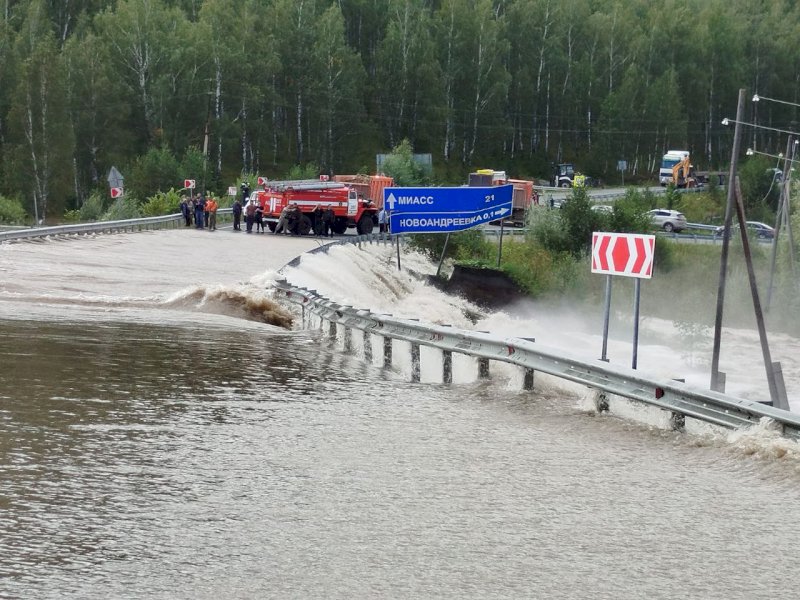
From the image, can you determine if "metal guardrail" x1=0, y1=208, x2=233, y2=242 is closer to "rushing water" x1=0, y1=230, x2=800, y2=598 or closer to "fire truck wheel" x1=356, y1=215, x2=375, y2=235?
"fire truck wheel" x1=356, y1=215, x2=375, y2=235

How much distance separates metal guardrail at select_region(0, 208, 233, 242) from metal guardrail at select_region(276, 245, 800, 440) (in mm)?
21294

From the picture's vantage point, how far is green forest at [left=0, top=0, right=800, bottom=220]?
91.4 metres

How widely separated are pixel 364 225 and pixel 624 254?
4596cm

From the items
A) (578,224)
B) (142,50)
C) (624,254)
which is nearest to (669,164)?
(142,50)

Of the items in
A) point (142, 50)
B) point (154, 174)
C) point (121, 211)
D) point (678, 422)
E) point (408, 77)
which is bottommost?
→ point (154, 174)

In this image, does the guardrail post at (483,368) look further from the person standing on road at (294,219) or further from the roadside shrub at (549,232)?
the roadside shrub at (549,232)

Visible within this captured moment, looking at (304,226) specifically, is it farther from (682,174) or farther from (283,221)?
(682,174)

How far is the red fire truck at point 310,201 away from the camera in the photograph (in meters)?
58.5

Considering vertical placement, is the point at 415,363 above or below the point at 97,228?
above

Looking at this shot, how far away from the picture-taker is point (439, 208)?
43.4 metres

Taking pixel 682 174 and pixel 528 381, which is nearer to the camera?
pixel 528 381

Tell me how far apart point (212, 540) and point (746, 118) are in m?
135

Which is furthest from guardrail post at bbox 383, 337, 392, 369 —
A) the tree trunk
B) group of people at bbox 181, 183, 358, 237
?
the tree trunk

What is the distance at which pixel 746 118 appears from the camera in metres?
136
